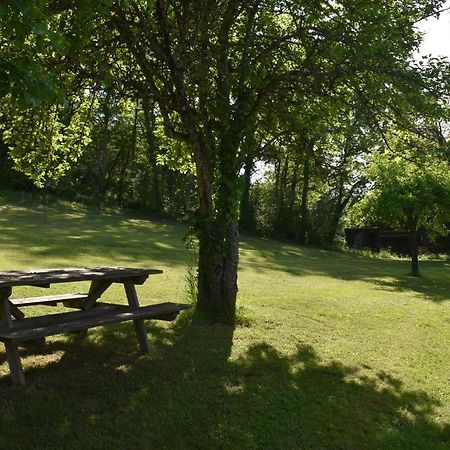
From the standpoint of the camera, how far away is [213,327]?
9.20 m

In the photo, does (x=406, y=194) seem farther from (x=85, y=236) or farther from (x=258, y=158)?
(x=258, y=158)

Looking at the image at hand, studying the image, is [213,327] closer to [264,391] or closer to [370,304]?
[264,391]

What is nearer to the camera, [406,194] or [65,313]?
[65,313]

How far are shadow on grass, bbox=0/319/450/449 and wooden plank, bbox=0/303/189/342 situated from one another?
1.90ft

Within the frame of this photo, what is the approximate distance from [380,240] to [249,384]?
4115 cm

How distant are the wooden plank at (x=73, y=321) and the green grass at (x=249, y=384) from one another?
0.58 meters

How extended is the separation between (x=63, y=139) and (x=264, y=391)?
24.2 feet

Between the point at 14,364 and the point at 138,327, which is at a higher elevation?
the point at 138,327

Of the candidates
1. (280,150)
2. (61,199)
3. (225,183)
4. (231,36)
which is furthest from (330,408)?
(61,199)

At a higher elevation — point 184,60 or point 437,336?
point 184,60

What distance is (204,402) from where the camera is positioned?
19.9 ft

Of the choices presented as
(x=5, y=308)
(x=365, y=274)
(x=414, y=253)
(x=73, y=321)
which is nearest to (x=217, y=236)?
(x=73, y=321)

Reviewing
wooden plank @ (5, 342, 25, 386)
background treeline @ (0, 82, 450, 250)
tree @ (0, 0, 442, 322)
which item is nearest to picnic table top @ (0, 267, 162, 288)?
wooden plank @ (5, 342, 25, 386)

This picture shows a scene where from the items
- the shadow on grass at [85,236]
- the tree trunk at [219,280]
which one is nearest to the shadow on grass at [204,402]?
the tree trunk at [219,280]
